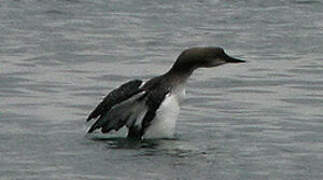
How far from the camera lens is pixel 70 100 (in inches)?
615

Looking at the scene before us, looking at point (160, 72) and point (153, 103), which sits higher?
point (153, 103)

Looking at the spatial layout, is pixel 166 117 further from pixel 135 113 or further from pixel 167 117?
pixel 135 113

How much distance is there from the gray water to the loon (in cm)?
16

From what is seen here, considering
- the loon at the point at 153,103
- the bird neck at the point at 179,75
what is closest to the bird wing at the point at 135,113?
the loon at the point at 153,103

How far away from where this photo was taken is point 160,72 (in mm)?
17844

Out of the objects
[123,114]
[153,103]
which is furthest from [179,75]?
[123,114]

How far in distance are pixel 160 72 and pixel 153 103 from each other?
15.2 feet

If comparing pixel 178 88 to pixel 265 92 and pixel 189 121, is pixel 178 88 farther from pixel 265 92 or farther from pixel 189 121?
pixel 265 92

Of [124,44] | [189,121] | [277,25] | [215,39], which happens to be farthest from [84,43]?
[189,121]

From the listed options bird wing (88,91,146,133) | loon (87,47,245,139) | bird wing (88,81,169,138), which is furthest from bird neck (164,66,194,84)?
bird wing (88,91,146,133)

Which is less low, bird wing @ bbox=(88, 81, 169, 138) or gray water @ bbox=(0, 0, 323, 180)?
bird wing @ bbox=(88, 81, 169, 138)

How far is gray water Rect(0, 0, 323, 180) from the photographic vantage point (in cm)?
1222

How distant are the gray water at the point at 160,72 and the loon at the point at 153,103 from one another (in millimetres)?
161

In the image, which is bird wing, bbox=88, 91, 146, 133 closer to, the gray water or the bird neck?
the gray water
